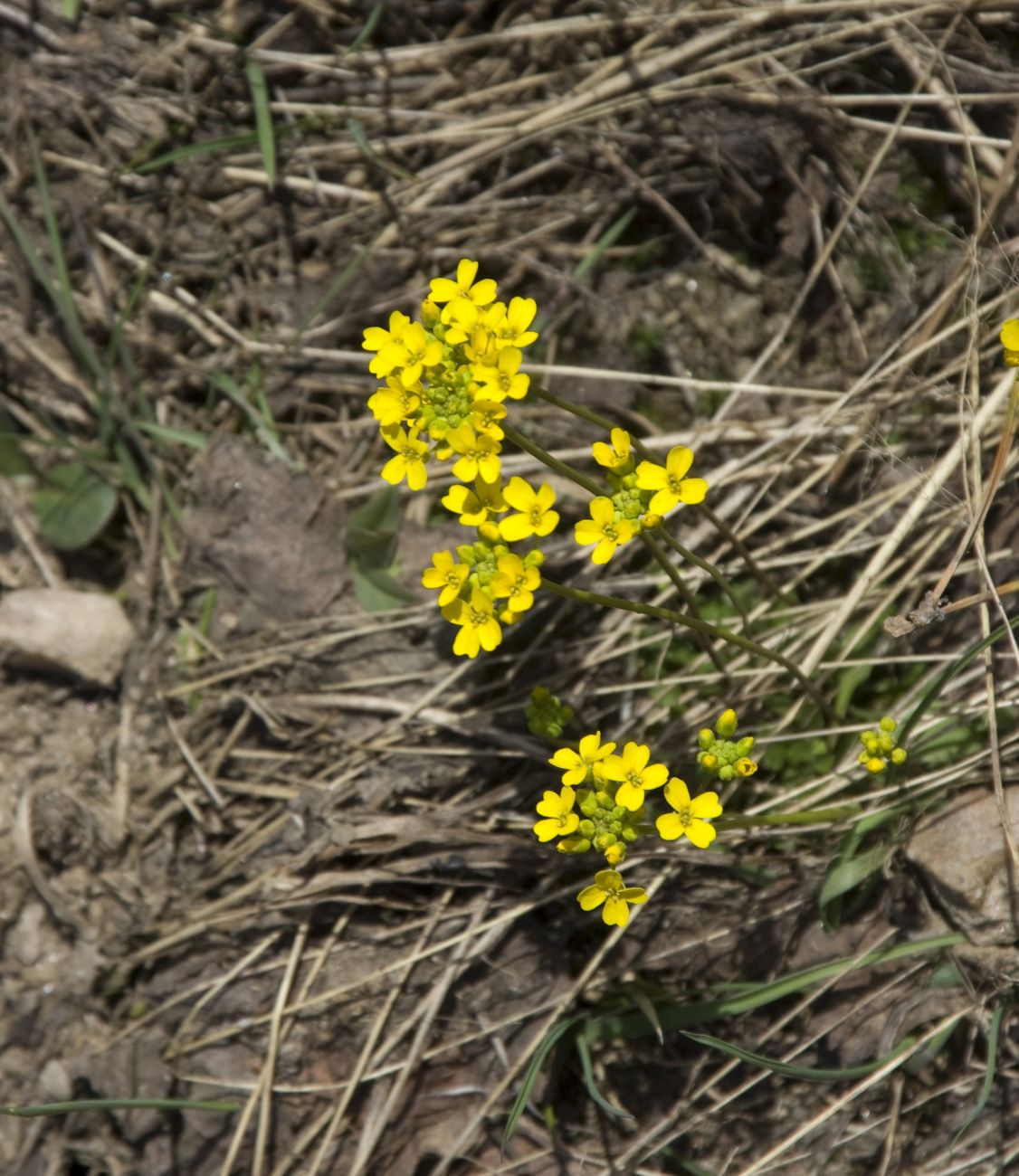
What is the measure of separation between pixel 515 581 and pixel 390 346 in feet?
2.43

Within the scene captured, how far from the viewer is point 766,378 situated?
400 cm

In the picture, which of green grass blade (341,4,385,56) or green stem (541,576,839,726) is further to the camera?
green grass blade (341,4,385,56)

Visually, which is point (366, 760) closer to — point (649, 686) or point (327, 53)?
point (649, 686)

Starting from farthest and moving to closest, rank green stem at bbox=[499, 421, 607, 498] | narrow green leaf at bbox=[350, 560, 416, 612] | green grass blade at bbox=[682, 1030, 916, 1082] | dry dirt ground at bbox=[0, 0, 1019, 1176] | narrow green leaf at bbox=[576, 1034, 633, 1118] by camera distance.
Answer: narrow green leaf at bbox=[350, 560, 416, 612] < dry dirt ground at bbox=[0, 0, 1019, 1176] < narrow green leaf at bbox=[576, 1034, 633, 1118] < green grass blade at bbox=[682, 1030, 916, 1082] < green stem at bbox=[499, 421, 607, 498]

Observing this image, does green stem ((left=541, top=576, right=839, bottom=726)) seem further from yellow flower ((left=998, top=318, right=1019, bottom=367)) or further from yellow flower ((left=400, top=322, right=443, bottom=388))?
yellow flower ((left=998, top=318, right=1019, bottom=367))

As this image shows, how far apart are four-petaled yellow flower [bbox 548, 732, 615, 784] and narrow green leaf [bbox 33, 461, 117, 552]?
242cm

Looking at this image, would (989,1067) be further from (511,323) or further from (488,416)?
(511,323)

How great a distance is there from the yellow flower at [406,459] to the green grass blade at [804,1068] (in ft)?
5.96

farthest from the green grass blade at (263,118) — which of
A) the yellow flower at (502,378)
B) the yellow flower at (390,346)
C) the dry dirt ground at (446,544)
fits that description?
the yellow flower at (502,378)

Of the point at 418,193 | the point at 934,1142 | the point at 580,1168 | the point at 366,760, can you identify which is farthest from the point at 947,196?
the point at 580,1168

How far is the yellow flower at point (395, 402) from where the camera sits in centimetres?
273

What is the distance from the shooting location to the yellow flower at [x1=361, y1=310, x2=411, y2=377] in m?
A: 2.77

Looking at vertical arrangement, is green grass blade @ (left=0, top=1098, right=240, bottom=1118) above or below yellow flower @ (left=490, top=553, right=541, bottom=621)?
below

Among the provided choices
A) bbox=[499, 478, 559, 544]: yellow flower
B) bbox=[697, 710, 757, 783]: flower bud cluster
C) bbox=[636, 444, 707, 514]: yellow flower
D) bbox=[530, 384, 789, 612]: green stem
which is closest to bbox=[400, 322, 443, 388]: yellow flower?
bbox=[530, 384, 789, 612]: green stem
